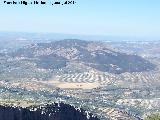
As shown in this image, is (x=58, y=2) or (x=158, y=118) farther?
(x=158, y=118)

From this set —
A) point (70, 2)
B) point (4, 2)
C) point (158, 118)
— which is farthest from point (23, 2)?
point (158, 118)

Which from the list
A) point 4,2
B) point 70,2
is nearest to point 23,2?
point 4,2

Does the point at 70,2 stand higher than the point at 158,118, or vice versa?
the point at 70,2

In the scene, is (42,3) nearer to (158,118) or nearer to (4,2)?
(4,2)

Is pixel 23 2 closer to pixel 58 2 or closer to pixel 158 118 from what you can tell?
pixel 58 2

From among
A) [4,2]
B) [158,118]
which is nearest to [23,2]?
[4,2]

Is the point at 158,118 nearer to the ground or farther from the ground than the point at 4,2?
nearer to the ground

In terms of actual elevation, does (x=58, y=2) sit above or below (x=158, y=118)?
above

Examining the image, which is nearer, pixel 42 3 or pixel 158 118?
pixel 42 3
